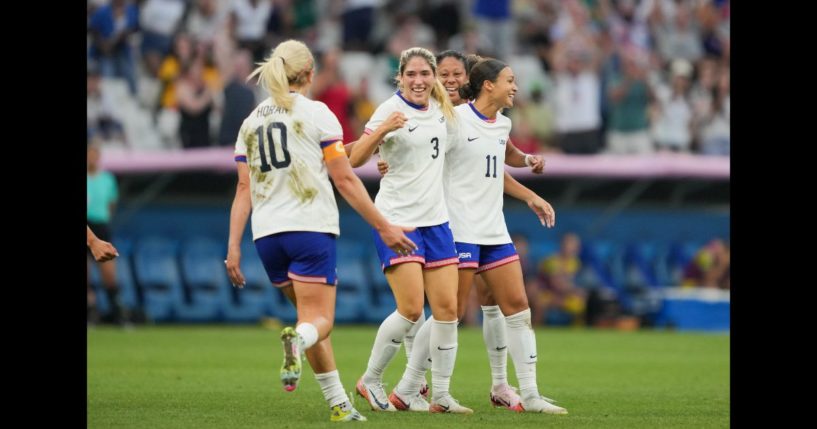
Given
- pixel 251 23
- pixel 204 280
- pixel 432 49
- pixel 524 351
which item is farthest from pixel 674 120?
pixel 524 351

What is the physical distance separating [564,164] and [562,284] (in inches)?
88.7

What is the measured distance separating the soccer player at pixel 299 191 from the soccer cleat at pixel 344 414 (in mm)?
523

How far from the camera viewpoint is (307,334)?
8.89m

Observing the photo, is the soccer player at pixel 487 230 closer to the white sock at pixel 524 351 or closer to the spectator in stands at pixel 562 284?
the white sock at pixel 524 351

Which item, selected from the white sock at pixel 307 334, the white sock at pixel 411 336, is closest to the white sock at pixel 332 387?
the white sock at pixel 307 334

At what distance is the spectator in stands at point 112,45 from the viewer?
23.7 metres

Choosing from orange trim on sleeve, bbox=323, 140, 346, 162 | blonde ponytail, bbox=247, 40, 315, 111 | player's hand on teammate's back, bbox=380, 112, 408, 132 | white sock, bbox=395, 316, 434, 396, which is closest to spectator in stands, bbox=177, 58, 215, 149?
white sock, bbox=395, 316, 434, 396

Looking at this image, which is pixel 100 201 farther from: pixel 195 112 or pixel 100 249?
pixel 100 249

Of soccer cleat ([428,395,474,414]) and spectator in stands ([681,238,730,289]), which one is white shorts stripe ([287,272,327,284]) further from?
spectator in stands ([681,238,730,289])

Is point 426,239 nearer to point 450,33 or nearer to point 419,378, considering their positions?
point 419,378

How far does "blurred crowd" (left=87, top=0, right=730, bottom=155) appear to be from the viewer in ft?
75.5

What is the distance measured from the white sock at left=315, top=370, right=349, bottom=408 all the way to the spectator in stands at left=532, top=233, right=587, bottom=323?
14721mm
